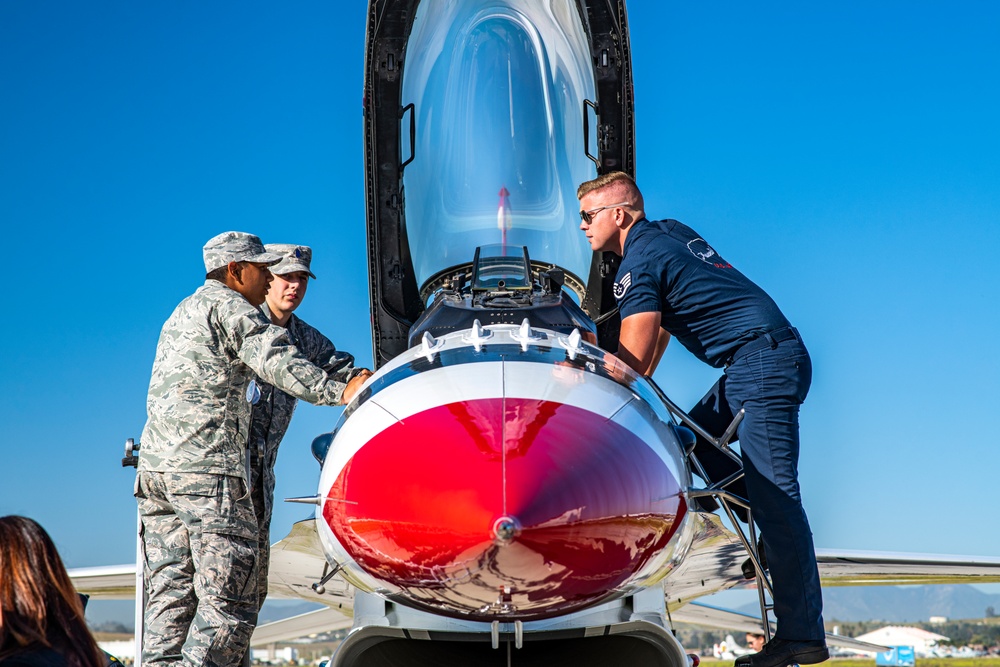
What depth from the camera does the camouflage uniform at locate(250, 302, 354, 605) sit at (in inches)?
198

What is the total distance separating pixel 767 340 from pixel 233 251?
2690mm

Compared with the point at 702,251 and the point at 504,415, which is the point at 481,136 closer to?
the point at 702,251

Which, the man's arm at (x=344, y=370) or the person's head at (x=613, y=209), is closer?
the man's arm at (x=344, y=370)

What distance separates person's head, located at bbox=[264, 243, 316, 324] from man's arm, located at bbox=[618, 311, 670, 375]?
2211 mm

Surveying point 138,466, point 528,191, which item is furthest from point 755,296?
point 138,466

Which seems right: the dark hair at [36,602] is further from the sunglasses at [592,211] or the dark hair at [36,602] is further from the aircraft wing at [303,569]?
the sunglasses at [592,211]

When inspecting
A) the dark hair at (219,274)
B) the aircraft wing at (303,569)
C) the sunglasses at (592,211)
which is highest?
the sunglasses at (592,211)

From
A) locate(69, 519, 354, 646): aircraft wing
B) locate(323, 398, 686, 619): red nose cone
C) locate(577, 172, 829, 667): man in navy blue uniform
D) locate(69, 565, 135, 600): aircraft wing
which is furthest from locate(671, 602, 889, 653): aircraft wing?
locate(323, 398, 686, 619): red nose cone

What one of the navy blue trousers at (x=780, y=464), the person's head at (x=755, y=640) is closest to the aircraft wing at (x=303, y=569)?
the navy blue trousers at (x=780, y=464)

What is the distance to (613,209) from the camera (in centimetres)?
529

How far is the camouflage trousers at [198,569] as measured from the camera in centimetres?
460

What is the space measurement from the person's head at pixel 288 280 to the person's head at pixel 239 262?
1.98 ft

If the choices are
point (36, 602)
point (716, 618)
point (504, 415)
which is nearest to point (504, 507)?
point (504, 415)

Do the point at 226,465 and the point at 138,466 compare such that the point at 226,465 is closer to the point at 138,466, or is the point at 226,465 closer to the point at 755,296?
the point at 138,466
